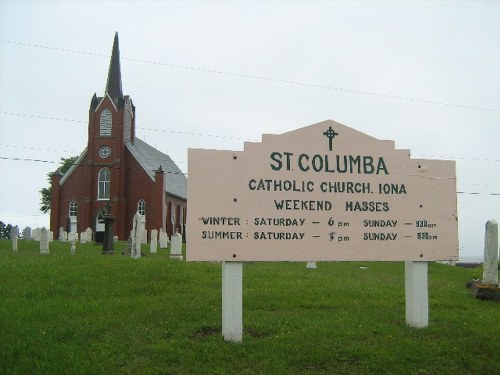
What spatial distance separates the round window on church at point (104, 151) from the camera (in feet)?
142

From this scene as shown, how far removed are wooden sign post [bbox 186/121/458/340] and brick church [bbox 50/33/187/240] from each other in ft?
116

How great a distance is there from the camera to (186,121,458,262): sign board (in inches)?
254

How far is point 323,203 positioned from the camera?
269 inches

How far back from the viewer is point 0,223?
33719 millimetres

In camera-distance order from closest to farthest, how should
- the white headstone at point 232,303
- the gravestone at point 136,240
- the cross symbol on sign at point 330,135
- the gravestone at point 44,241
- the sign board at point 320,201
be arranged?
the white headstone at point 232,303 → the sign board at point 320,201 → the cross symbol on sign at point 330,135 → the gravestone at point 136,240 → the gravestone at point 44,241

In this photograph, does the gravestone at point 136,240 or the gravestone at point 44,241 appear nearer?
the gravestone at point 136,240

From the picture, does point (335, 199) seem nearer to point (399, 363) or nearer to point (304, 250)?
point (304, 250)

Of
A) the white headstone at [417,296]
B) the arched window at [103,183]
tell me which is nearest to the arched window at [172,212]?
the arched window at [103,183]

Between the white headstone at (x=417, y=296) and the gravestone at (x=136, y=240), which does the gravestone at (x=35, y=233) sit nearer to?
the gravestone at (x=136, y=240)

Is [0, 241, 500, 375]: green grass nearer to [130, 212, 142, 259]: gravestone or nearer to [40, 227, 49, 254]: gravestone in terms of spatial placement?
[130, 212, 142, 259]: gravestone

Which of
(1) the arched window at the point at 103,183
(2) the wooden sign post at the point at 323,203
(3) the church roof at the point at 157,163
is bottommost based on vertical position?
(2) the wooden sign post at the point at 323,203

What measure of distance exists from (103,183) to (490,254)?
37597 millimetres

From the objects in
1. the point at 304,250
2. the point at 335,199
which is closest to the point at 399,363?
the point at 304,250

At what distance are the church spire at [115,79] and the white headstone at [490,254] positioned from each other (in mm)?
39126
